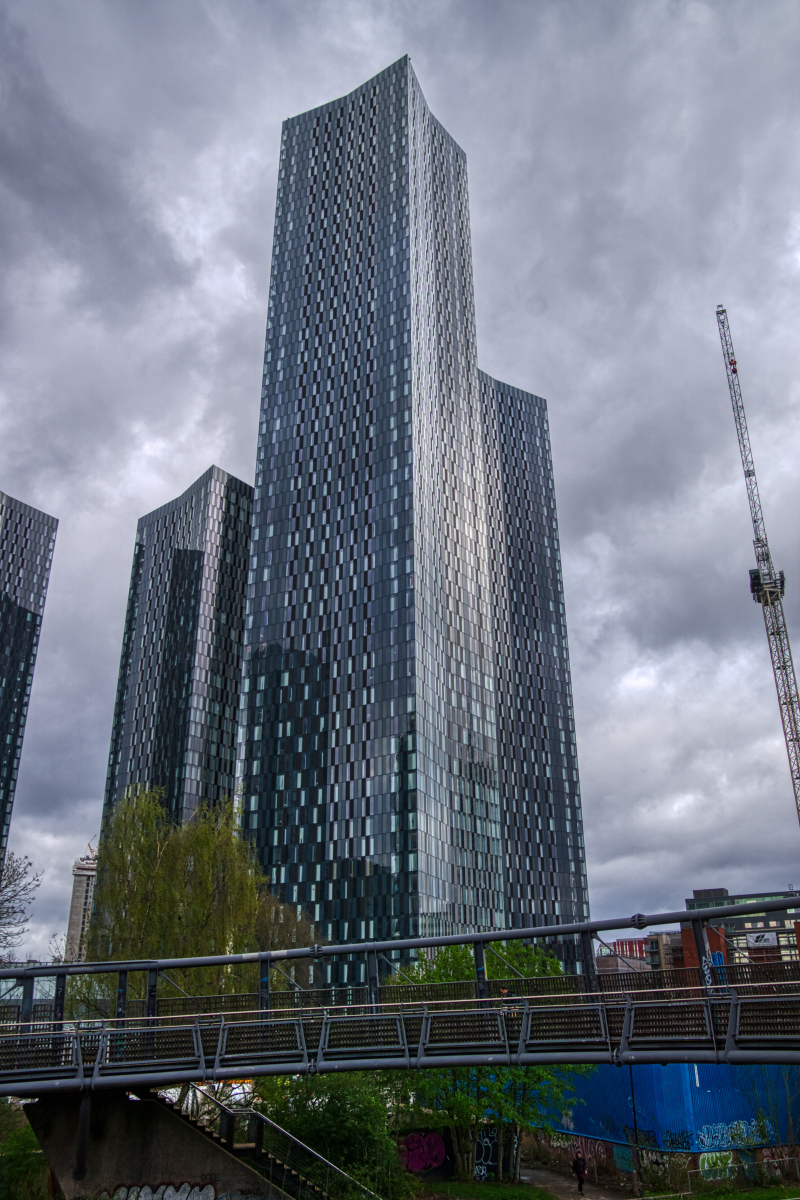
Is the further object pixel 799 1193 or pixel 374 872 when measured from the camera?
pixel 374 872

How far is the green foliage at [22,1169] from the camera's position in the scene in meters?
25.2

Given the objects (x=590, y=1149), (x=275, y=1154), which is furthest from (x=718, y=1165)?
(x=275, y=1154)

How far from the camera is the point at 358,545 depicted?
4596 inches

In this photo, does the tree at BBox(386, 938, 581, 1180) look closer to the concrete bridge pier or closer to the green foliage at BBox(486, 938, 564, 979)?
the green foliage at BBox(486, 938, 564, 979)

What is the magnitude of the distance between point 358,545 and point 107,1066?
319ft

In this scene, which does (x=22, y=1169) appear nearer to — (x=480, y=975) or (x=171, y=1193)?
(x=171, y=1193)

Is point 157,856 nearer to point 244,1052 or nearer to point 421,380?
point 244,1052

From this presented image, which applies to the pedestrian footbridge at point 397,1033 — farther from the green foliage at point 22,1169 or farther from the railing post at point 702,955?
the green foliage at point 22,1169

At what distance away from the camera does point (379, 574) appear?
11300 cm

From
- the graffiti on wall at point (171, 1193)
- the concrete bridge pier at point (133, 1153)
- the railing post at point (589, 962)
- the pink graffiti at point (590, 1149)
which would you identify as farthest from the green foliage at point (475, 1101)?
the railing post at point (589, 962)

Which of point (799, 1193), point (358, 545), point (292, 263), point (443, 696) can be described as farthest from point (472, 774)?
point (799, 1193)

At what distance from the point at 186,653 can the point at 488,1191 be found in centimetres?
12845

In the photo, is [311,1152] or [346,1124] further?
[346,1124]

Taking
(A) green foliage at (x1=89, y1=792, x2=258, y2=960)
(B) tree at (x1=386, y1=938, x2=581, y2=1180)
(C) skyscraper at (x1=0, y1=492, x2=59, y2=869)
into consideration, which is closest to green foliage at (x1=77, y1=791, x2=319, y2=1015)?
(A) green foliage at (x1=89, y1=792, x2=258, y2=960)
